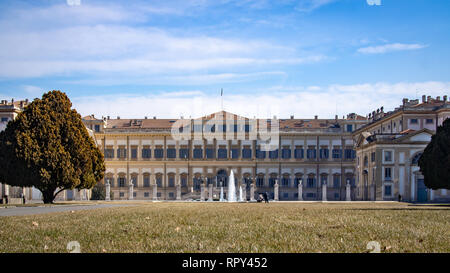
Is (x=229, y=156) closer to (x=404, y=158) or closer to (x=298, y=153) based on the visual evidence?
(x=298, y=153)

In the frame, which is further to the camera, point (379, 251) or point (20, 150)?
point (20, 150)

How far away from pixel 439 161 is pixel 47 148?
74.9 ft

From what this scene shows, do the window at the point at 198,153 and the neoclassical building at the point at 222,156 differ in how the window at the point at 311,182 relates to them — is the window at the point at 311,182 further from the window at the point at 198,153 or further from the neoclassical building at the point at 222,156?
the window at the point at 198,153

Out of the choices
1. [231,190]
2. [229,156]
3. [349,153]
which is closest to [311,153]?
[349,153]

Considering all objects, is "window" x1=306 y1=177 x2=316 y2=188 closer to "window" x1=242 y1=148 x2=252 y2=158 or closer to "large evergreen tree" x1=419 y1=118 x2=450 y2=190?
"window" x1=242 y1=148 x2=252 y2=158

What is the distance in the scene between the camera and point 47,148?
3225 centimetres

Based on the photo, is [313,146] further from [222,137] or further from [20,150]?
[20,150]

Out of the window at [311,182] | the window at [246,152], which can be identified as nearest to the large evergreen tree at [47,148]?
the window at [246,152]

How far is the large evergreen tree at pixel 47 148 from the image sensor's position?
31.8 meters

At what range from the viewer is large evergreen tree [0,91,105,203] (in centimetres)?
3178
